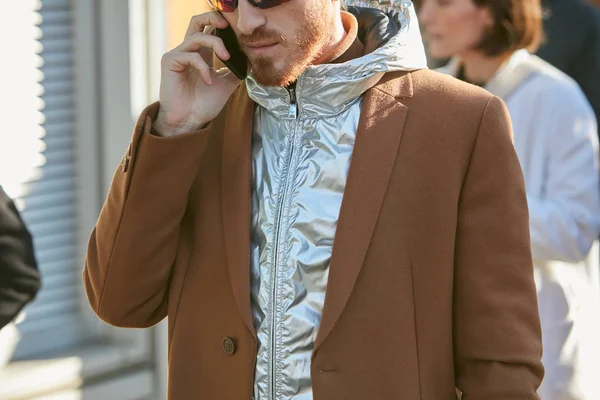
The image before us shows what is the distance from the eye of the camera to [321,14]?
2875 mm

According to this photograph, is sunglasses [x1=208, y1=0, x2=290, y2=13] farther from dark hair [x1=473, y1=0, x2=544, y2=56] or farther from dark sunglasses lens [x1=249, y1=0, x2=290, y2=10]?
dark hair [x1=473, y1=0, x2=544, y2=56]

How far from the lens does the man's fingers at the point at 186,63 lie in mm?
2820

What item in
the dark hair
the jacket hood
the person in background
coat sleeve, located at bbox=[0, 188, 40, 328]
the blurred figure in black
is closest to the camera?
the jacket hood

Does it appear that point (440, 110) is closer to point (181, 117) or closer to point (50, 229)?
point (181, 117)

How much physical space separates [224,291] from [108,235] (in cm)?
32

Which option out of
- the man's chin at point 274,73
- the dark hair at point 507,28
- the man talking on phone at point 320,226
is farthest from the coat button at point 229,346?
the dark hair at point 507,28

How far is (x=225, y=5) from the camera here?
2832mm

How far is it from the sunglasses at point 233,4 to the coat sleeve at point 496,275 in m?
0.57

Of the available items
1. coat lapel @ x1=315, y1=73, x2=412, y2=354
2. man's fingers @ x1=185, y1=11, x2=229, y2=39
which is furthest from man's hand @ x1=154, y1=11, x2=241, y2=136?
coat lapel @ x1=315, y1=73, x2=412, y2=354

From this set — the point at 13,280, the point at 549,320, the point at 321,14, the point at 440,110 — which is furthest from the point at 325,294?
the point at 549,320

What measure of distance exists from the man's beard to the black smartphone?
0.03 meters

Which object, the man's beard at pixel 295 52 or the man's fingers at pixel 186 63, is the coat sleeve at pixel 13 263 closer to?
the man's fingers at pixel 186 63

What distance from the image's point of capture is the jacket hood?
9.11 ft

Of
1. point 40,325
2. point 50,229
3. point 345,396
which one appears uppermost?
point 345,396
